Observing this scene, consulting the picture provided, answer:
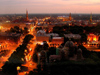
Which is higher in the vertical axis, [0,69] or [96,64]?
[96,64]

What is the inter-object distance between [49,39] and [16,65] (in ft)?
15.1

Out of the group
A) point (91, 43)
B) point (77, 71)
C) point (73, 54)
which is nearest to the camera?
point (77, 71)

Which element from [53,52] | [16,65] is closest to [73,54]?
[53,52]

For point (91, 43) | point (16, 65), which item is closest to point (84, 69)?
point (16, 65)

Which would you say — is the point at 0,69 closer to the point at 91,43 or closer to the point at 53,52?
the point at 53,52

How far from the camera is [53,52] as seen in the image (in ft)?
13.8

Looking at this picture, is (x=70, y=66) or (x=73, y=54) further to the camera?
(x=73, y=54)

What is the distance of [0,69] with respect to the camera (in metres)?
2.89

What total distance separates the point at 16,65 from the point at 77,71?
4.24ft

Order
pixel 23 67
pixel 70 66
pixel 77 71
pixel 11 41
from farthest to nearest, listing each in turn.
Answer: pixel 11 41
pixel 23 67
pixel 70 66
pixel 77 71

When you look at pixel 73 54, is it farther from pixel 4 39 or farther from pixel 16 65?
pixel 4 39

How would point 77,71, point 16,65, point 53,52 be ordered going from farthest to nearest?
point 53,52, point 16,65, point 77,71

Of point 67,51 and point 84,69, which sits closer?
point 84,69

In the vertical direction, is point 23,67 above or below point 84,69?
below
